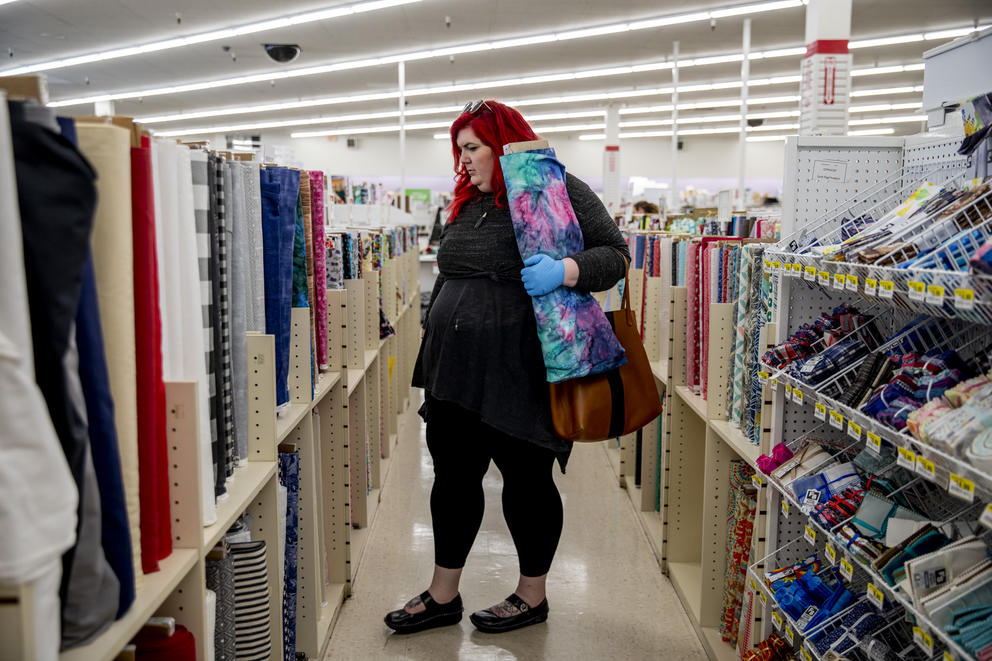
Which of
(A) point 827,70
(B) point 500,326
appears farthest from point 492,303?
(A) point 827,70

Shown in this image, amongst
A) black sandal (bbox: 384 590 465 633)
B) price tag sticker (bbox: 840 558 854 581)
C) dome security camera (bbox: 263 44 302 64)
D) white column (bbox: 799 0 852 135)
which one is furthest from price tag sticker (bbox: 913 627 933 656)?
dome security camera (bbox: 263 44 302 64)

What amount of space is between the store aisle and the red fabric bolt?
160 centimetres

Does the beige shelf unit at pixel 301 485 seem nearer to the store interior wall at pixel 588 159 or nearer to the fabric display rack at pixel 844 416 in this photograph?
the fabric display rack at pixel 844 416

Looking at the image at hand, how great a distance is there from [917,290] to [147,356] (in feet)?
4.09

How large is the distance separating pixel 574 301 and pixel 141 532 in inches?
55.6

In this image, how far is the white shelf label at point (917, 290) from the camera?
1.36 m

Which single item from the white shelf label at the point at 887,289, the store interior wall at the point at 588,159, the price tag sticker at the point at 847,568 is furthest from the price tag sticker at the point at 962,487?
the store interior wall at the point at 588,159

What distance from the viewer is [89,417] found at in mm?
987

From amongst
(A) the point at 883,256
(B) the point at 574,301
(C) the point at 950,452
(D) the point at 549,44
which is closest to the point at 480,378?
(B) the point at 574,301

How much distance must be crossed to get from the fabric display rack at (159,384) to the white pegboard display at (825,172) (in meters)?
1.36

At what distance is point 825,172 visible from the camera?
7.34 feet

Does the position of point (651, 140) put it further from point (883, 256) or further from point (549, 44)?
point (883, 256)

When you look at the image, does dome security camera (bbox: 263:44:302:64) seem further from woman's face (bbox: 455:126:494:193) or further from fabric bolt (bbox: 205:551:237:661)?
fabric bolt (bbox: 205:551:237:661)

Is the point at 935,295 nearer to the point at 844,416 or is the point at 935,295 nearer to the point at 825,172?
the point at 844,416
